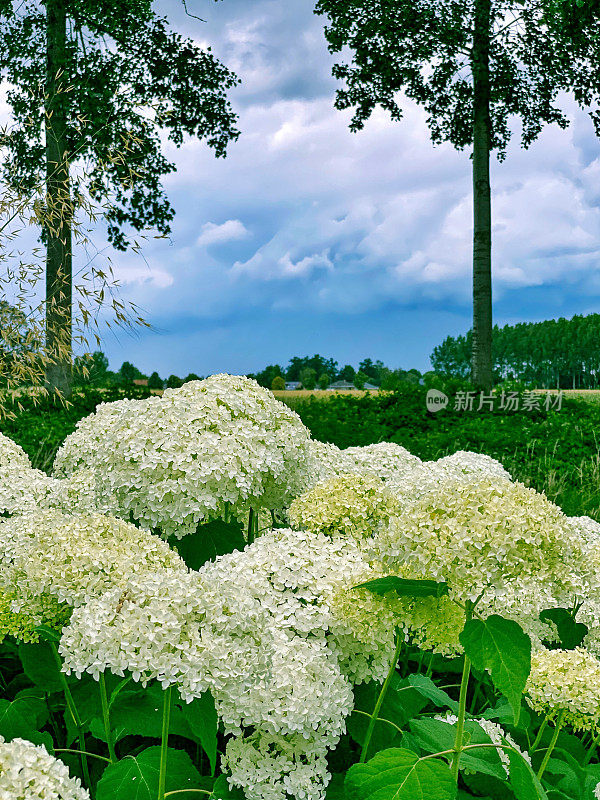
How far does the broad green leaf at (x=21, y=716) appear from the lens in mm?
2088

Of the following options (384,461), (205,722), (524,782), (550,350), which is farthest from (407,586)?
(550,350)

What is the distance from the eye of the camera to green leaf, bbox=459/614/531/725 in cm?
159

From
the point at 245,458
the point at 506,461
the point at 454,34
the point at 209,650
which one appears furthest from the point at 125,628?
the point at 454,34

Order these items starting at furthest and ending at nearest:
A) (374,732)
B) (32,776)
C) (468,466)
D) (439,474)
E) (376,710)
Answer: (468,466)
(439,474)
(374,732)
(376,710)
(32,776)

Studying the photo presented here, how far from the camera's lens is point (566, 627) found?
2693mm

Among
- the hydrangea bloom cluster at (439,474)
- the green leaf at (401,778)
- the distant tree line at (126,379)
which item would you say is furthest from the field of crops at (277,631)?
the distant tree line at (126,379)

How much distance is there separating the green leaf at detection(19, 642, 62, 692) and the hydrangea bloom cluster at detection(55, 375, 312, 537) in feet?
2.10

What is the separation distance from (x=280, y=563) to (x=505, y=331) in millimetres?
68920

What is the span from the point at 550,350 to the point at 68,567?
236 feet

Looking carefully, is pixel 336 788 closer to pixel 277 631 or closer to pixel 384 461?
pixel 277 631

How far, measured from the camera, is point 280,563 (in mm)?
2043

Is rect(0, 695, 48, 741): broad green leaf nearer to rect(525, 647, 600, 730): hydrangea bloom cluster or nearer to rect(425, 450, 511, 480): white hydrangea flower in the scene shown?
rect(525, 647, 600, 730): hydrangea bloom cluster

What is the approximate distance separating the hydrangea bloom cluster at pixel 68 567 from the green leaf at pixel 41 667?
0.12 metres

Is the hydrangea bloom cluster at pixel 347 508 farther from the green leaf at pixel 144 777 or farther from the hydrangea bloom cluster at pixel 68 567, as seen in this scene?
the green leaf at pixel 144 777
